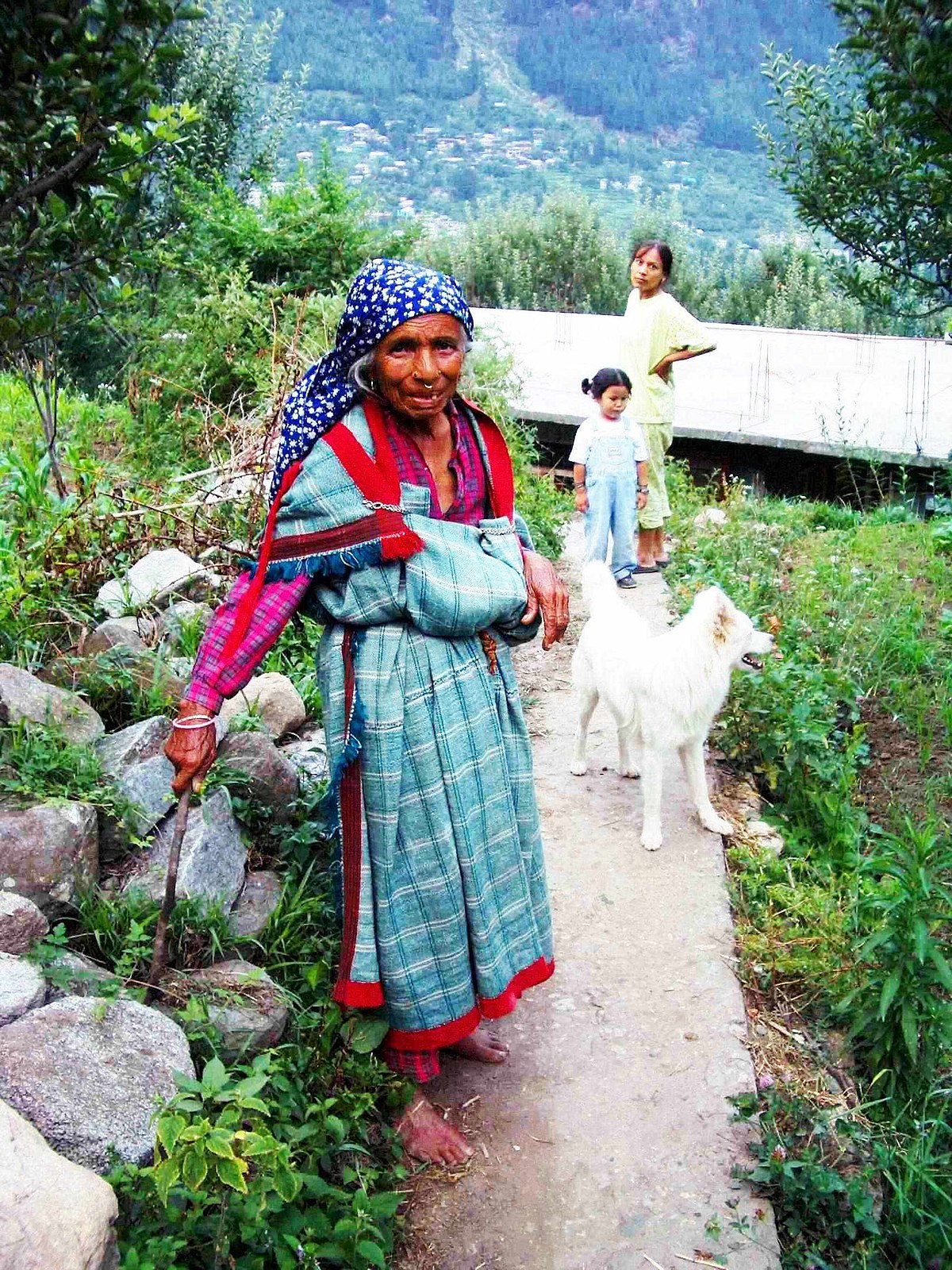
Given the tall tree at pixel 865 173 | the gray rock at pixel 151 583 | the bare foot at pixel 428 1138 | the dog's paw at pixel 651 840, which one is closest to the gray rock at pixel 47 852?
the bare foot at pixel 428 1138

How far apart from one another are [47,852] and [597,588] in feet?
8.19

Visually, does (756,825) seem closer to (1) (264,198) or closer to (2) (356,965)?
(2) (356,965)

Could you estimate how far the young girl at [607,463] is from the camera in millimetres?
6469

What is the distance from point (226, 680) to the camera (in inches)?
97.6

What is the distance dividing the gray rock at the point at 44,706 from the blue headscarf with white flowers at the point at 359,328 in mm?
1246

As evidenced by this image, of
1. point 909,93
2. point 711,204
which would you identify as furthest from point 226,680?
point 711,204

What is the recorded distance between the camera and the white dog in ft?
13.7

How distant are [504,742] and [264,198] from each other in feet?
29.0

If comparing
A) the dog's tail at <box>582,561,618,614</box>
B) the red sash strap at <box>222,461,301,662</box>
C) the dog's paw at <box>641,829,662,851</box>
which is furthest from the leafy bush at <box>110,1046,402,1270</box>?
the dog's tail at <box>582,561,618,614</box>

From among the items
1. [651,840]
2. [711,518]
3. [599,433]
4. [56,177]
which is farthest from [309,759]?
[711,518]

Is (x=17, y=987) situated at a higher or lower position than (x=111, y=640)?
lower

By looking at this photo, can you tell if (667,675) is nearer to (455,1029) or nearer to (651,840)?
(651,840)

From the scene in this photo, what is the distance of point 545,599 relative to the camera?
277cm

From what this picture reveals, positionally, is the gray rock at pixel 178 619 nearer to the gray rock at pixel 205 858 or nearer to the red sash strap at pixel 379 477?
the gray rock at pixel 205 858
